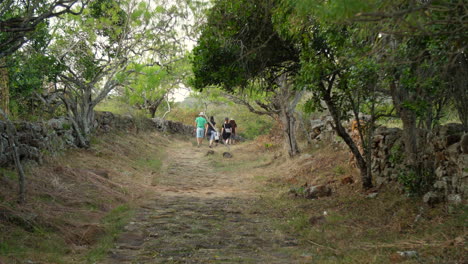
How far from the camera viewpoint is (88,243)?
5.51 metres

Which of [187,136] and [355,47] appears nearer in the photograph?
[355,47]

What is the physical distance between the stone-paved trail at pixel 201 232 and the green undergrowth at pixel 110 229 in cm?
12

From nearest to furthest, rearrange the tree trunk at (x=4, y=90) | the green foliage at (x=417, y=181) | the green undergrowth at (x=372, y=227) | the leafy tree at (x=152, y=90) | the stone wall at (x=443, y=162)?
1. the green undergrowth at (x=372, y=227)
2. the stone wall at (x=443, y=162)
3. the green foliage at (x=417, y=181)
4. the tree trunk at (x=4, y=90)
5. the leafy tree at (x=152, y=90)

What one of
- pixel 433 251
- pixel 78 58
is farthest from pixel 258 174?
pixel 433 251

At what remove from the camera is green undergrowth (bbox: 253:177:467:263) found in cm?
450

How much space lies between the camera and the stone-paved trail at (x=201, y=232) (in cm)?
502

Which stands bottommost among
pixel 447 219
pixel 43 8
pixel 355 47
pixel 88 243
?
pixel 88 243

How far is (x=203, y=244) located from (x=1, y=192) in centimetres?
331

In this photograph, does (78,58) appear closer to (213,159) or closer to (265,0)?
(213,159)

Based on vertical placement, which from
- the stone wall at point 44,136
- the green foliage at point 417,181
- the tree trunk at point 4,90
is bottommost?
the green foliage at point 417,181

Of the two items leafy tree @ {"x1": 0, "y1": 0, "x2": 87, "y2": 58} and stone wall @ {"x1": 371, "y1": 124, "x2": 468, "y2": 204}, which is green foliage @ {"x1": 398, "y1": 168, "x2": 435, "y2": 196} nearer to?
stone wall @ {"x1": 371, "y1": 124, "x2": 468, "y2": 204}

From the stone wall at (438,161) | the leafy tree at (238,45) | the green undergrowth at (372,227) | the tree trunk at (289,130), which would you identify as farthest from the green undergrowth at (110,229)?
the tree trunk at (289,130)

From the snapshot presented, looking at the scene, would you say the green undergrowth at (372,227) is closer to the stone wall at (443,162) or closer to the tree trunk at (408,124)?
the stone wall at (443,162)

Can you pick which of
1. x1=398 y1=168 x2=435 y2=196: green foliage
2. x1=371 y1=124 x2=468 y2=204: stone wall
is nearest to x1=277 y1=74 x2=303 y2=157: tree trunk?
x1=371 y1=124 x2=468 y2=204: stone wall
